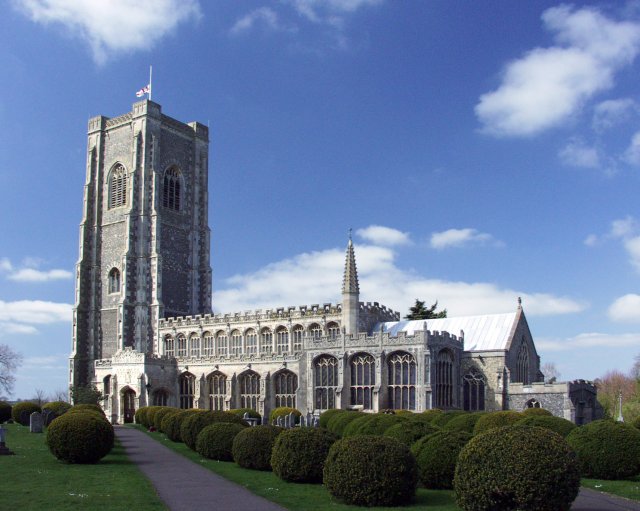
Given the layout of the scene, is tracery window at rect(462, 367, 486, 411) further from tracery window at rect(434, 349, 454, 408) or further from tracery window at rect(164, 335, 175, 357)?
tracery window at rect(164, 335, 175, 357)

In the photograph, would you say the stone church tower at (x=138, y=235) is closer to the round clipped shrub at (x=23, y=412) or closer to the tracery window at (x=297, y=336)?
the tracery window at (x=297, y=336)

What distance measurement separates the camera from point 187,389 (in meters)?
58.4

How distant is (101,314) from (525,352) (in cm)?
4127

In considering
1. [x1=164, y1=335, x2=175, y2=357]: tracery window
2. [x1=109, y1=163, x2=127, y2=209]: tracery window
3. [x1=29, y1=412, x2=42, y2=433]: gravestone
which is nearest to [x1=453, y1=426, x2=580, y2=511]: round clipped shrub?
[x1=29, y1=412, x2=42, y2=433]: gravestone

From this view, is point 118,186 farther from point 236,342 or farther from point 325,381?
point 325,381

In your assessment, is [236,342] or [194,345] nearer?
[236,342]

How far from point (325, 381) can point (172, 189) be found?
33782mm

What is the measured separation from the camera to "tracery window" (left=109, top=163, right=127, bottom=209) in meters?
72.5

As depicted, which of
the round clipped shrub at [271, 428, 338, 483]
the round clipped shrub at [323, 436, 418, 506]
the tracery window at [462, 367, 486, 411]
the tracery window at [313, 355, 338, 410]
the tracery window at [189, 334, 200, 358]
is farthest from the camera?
the tracery window at [189, 334, 200, 358]

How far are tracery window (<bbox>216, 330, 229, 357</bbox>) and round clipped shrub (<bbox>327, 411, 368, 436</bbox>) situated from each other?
29.4m

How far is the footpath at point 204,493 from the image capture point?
16.8 metres

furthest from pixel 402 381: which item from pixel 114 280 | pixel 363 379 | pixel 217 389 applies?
pixel 114 280

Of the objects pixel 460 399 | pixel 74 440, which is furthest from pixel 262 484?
pixel 460 399

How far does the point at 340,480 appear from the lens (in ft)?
56.5
